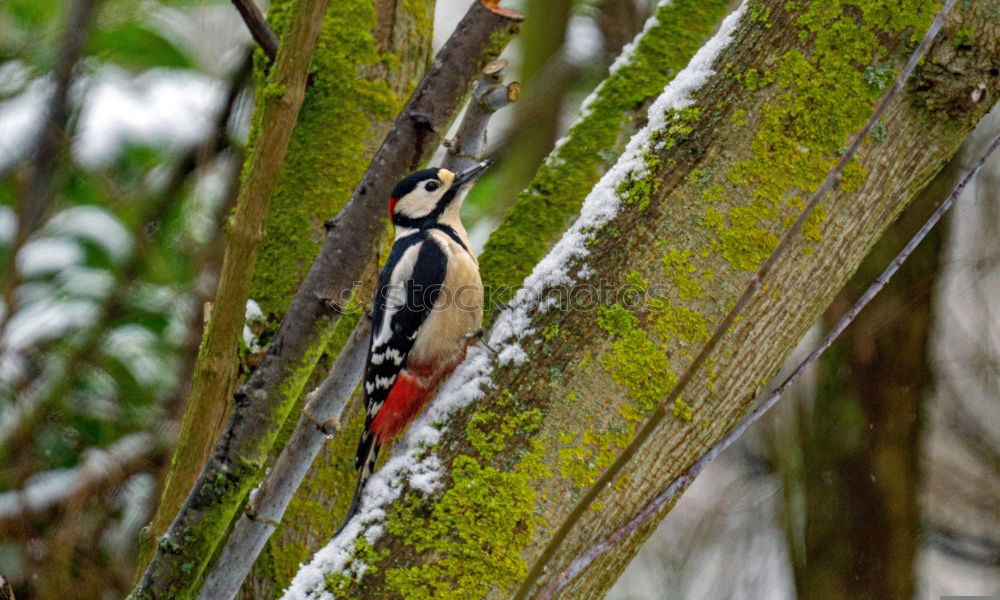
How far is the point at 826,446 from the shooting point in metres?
4.35

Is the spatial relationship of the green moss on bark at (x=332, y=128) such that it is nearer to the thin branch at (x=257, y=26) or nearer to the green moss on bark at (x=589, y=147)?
the thin branch at (x=257, y=26)

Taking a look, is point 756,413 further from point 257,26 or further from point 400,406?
point 257,26

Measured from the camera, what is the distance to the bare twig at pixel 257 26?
2625 millimetres

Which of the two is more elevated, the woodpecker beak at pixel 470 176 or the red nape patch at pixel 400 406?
the woodpecker beak at pixel 470 176

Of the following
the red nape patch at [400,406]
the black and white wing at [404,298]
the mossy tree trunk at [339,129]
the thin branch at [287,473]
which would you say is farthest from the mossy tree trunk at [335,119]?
the thin branch at [287,473]

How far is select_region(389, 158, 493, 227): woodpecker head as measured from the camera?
3447 mm

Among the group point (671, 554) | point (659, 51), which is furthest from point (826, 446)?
point (659, 51)

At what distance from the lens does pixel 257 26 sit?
2764 mm

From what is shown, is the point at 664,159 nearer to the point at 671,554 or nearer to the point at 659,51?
the point at 659,51

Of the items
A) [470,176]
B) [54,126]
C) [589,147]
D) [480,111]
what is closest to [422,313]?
[470,176]

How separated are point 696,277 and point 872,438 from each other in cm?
273

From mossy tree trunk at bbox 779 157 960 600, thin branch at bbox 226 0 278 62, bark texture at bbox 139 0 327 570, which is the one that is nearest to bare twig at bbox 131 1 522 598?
bark texture at bbox 139 0 327 570

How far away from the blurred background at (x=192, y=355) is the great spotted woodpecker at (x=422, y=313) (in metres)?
0.96

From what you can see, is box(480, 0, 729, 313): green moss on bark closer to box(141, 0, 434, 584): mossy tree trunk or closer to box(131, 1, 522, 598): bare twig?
box(141, 0, 434, 584): mossy tree trunk
